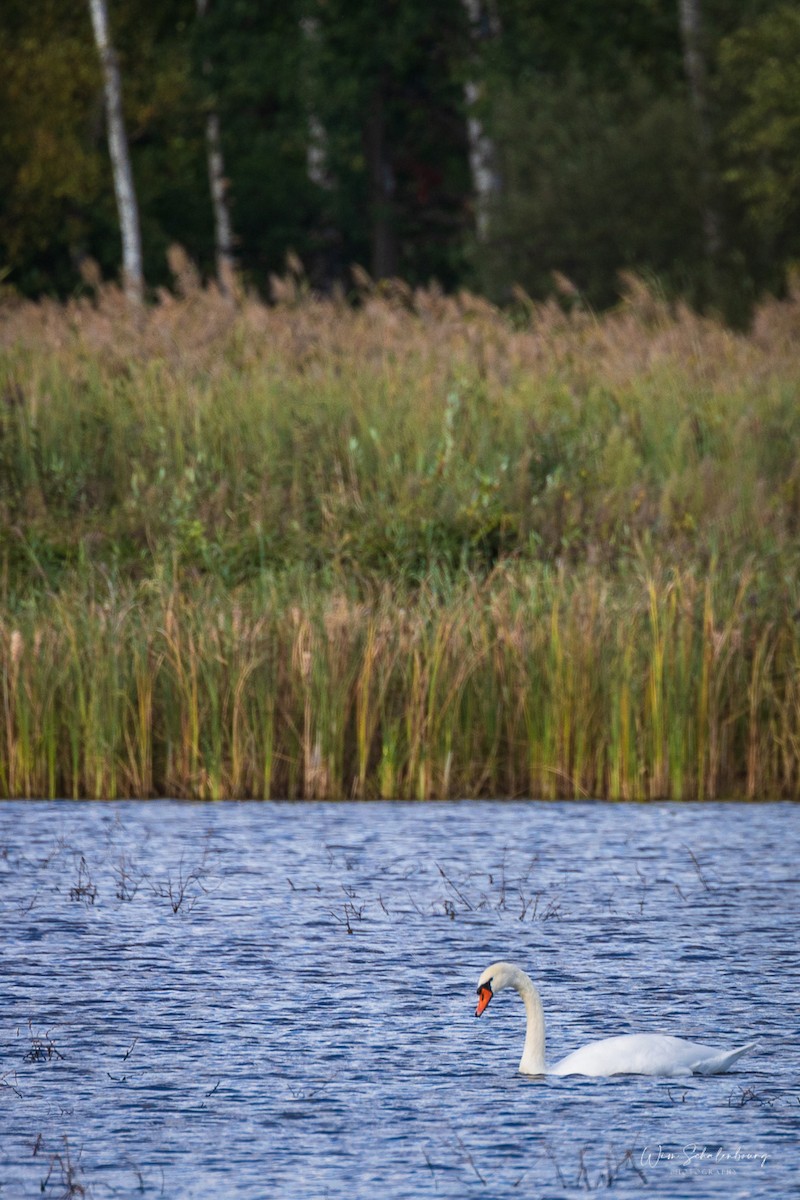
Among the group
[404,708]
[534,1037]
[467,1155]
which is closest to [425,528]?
[404,708]

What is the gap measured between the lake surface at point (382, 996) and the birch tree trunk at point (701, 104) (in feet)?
53.6

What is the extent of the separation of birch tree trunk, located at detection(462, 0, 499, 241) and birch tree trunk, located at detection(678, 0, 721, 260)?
8.05 feet

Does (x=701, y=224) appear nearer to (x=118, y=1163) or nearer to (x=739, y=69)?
(x=739, y=69)

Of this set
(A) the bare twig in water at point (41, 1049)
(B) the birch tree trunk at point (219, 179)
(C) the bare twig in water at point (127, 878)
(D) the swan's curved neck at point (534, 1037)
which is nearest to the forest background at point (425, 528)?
(C) the bare twig in water at point (127, 878)

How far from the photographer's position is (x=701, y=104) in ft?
82.0

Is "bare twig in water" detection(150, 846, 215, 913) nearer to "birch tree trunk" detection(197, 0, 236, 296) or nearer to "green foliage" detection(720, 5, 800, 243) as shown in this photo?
"green foliage" detection(720, 5, 800, 243)

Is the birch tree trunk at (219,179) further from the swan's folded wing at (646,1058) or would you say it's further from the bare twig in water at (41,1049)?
the swan's folded wing at (646,1058)

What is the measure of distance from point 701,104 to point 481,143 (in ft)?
9.48

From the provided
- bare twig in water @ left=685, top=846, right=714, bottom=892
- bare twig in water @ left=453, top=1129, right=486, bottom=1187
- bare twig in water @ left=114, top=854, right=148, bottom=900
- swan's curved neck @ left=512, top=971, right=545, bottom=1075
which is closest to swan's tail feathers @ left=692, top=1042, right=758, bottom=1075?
swan's curved neck @ left=512, top=971, right=545, bottom=1075

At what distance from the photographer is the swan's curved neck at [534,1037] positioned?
482cm

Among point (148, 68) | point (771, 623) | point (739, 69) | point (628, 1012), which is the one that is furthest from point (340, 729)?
point (148, 68)

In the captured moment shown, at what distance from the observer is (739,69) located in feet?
77.9

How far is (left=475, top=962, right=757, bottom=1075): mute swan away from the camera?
15.7 feet

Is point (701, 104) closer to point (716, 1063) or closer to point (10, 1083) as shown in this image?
point (716, 1063)
